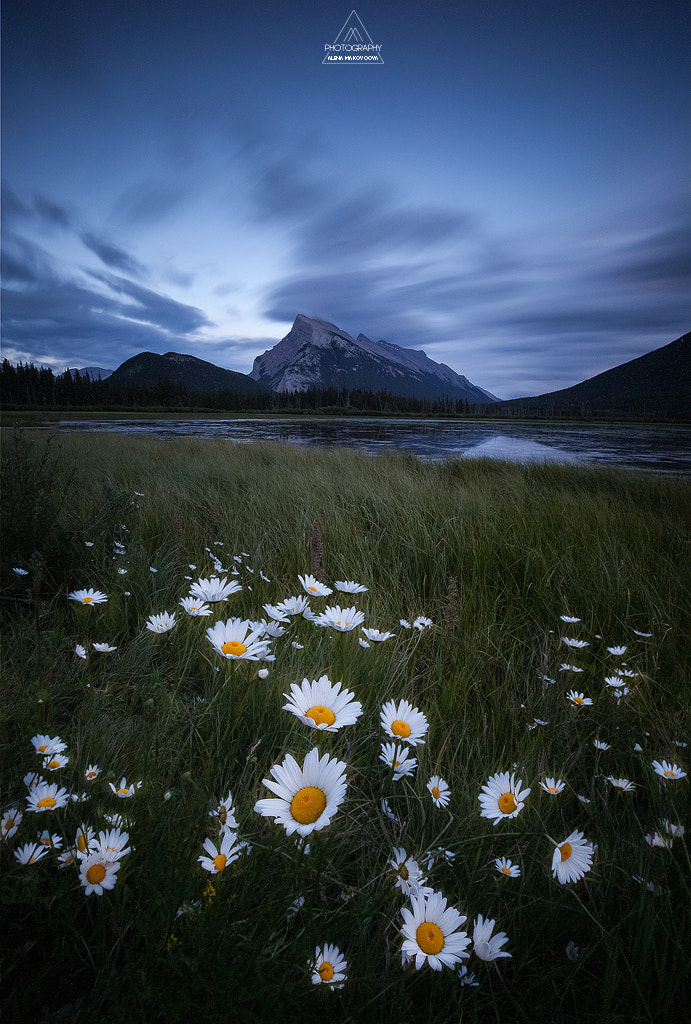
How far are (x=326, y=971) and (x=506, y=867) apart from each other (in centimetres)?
45

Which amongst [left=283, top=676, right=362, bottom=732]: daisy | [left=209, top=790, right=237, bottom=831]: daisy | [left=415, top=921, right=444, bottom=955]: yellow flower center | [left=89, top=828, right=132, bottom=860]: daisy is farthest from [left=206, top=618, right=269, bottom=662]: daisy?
[left=415, top=921, right=444, bottom=955]: yellow flower center

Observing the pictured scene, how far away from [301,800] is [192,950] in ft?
1.17

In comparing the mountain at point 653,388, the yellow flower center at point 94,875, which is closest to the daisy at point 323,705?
the yellow flower center at point 94,875

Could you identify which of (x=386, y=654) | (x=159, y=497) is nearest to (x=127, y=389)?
(x=159, y=497)

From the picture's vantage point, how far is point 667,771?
142 cm

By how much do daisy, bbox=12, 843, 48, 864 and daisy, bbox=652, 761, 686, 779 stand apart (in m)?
1.71

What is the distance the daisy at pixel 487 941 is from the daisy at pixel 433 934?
Result: 0.11 ft

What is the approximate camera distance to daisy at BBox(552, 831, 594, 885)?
3.17 feet

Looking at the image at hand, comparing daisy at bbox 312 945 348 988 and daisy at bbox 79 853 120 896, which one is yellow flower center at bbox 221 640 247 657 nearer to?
daisy at bbox 79 853 120 896

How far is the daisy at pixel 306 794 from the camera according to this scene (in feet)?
2.40

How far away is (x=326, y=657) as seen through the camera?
198 cm

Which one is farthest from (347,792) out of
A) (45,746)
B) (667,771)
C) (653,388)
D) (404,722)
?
(653,388)

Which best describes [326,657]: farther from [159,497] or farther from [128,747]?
[159,497]

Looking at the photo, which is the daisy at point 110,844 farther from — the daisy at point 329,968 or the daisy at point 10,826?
the daisy at point 329,968
